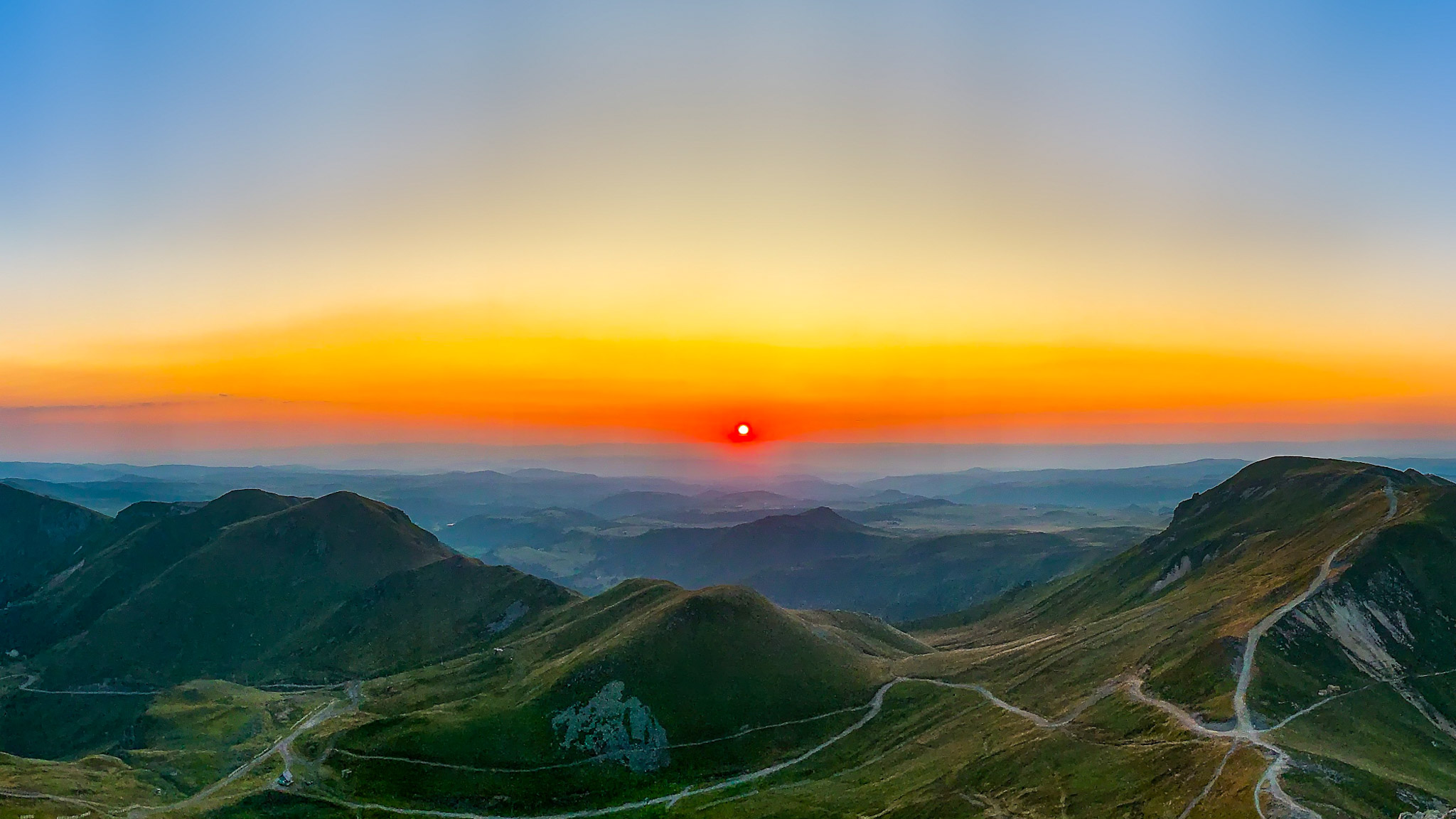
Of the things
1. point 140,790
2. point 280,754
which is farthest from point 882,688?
point 140,790

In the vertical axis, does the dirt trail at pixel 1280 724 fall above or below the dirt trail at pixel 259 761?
above

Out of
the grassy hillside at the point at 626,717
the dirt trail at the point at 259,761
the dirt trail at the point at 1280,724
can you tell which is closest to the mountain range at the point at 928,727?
the dirt trail at the point at 1280,724

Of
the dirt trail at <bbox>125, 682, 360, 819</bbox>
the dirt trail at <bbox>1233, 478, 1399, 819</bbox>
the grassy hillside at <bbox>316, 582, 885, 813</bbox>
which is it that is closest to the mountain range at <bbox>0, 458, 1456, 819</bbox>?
the dirt trail at <bbox>1233, 478, 1399, 819</bbox>

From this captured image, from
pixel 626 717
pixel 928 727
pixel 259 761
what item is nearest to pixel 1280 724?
pixel 928 727

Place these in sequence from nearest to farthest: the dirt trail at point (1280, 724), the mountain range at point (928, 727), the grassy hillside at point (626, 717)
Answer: the dirt trail at point (1280, 724), the mountain range at point (928, 727), the grassy hillside at point (626, 717)

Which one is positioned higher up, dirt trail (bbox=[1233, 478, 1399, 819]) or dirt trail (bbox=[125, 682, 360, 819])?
dirt trail (bbox=[1233, 478, 1399, 819])

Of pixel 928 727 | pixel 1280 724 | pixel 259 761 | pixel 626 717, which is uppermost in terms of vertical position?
pixel 1280 724

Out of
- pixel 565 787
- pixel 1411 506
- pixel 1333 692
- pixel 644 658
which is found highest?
pixel 1411 506

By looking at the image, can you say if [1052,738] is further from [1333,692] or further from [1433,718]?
[1433,718]

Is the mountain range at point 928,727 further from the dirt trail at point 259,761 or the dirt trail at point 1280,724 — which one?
the dirt trail at point 259,761

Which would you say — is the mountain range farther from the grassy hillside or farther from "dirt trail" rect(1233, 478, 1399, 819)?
the grassy hillside

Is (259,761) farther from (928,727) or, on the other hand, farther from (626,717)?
(928,727)
